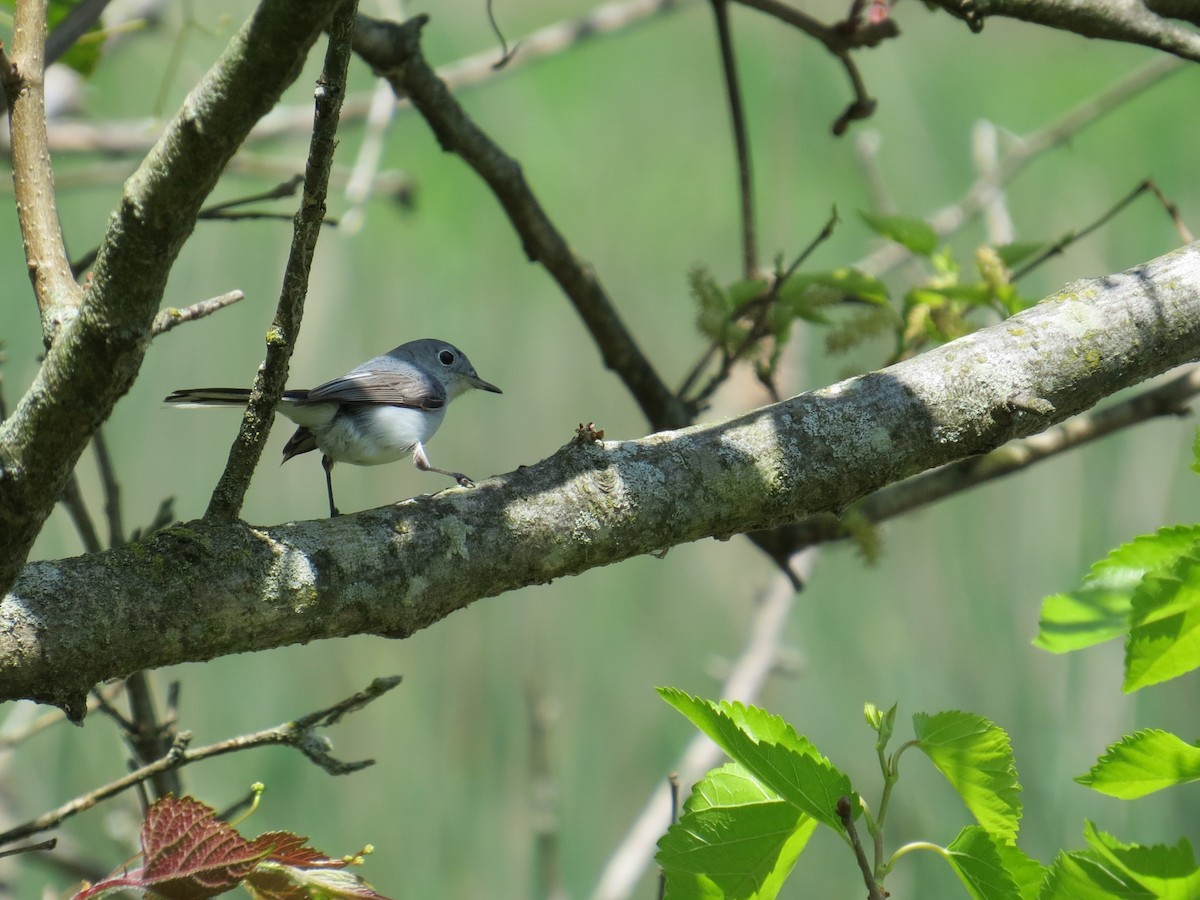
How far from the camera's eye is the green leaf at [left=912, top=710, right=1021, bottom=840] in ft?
2.65

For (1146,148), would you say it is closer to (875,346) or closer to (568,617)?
(875,346)

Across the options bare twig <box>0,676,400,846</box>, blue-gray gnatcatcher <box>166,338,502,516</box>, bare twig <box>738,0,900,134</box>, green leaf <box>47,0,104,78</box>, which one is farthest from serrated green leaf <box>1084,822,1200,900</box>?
green leaf <box>47,0,104,78</box>

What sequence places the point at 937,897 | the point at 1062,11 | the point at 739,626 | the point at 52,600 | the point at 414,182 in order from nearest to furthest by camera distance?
the point at 52,600 < the point at 1062,11 < the point at 937,897 < the point at 414,182 < the point at 739,626

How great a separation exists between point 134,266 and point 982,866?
2.47 ft

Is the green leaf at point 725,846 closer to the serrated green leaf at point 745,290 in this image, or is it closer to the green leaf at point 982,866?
the green leaf at point 982,866

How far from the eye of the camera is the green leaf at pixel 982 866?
29.5 inches

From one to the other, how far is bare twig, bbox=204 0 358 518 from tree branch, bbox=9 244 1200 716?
52mm

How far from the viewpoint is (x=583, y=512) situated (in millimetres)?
989

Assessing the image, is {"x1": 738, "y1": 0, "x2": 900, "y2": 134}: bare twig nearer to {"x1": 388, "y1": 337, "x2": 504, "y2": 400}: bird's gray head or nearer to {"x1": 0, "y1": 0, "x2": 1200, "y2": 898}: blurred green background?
{"x1": 388, "y1": 337, "x2": 504, "y2": 400}: bird's gray head

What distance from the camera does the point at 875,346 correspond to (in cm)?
349

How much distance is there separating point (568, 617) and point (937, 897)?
135 centimetres

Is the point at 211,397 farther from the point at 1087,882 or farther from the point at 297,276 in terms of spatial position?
the point at 1087,882

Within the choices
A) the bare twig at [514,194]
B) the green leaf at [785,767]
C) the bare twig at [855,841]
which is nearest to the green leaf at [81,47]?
the bare twig at [514,194]

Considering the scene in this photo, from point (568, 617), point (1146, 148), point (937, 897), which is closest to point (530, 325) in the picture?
point (568, 617)
